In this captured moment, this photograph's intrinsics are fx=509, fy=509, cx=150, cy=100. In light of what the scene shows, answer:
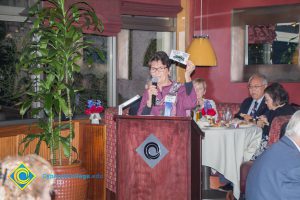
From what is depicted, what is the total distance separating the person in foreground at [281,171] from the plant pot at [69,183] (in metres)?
2.53

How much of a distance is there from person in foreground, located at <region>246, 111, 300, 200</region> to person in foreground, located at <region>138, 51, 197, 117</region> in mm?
1616

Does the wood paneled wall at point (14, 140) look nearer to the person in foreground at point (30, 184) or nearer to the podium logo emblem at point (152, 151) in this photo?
the podium logo emblem at point (152, 151)

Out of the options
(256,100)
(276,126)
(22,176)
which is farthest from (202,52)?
(22,176)

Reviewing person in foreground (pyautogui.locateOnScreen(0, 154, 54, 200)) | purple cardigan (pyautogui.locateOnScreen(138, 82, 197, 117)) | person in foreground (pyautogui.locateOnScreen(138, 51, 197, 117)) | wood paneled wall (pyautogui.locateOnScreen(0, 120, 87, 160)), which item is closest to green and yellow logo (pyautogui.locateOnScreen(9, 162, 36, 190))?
person in foreground (pyautogui.locateOnScreen(0, 154, 54, 200))

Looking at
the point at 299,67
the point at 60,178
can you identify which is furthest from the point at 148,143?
the point at 299,67

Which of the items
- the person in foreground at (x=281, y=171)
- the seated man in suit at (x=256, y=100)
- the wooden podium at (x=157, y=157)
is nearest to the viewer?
the person in foreground at (x=281, y=171)

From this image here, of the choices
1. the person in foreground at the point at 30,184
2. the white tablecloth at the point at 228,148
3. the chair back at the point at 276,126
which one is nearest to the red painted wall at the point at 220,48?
the white tablecloth at the point at 228,148

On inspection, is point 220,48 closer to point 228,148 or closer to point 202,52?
point 202,52

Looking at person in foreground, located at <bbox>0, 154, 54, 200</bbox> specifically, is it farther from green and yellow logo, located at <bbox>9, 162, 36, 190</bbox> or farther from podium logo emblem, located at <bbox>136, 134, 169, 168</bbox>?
podium logo emblem, located at <bbox>136, 134, 169, 168</bbox>

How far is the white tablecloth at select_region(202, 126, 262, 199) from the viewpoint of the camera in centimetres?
527

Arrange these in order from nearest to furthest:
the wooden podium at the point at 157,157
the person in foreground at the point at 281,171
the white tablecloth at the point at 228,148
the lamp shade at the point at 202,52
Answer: the person in foreground at the point at 281,171 < the wooden podium at the point at 157,157 < the white tablecloth at the point at 228,148 < the lamp shade at the point at 202,52

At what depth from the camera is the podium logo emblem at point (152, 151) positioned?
3832 millimetres

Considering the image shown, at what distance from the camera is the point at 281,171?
249cm

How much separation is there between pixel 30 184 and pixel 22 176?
0.04 m
